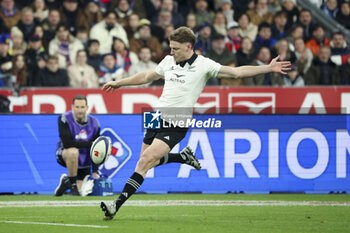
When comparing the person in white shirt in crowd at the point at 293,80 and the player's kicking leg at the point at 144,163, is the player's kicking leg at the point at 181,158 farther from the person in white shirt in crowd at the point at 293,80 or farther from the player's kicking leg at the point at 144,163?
the person in white shirt in crowd at the point at 293,80

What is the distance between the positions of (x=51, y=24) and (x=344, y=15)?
297 inches

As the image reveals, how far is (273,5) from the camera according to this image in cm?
1916

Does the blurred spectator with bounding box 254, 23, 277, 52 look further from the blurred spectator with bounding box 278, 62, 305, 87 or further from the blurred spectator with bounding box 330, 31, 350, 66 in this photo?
the blurred spectator with bounding box 330, 31, 350, 66

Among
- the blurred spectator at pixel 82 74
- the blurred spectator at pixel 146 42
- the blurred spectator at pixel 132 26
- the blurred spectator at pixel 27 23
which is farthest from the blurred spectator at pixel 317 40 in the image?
the blurred spectator at pixel 27 23

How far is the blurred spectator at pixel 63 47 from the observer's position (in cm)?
1733

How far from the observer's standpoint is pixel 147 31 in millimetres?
17750

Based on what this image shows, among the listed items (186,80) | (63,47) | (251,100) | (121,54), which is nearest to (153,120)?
(186,80)

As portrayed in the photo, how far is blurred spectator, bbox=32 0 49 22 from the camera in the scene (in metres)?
17.9

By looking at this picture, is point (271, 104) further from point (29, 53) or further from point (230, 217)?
point (230, 217)

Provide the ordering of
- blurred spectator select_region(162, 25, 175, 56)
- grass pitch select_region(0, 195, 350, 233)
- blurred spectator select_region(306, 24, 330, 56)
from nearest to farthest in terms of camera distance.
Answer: grass pitch select_region(0, 195, 350, 233), blurred spectator select_region(162, 25, 175, 56), blurred spectator select_region(306, 24, 330, 56)

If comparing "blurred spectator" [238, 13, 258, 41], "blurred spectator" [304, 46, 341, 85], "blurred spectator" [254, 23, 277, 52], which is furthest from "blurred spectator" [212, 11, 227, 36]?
"blurred spectator" [304, 46, 341, 85]

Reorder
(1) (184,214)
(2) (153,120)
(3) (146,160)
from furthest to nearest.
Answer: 1. (1) (184,214)
2. (2) (153,120)
3. (3) (146,160)

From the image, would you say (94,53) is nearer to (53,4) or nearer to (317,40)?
(53,4)

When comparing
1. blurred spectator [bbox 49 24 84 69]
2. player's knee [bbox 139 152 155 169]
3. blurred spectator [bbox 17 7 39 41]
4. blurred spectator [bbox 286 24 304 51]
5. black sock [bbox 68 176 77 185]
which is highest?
blurred spectator [bbox 17 7 39 41]
